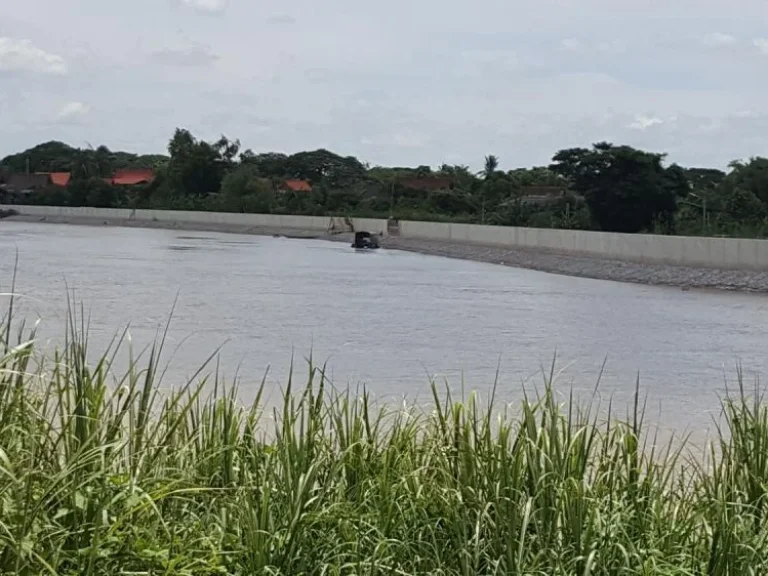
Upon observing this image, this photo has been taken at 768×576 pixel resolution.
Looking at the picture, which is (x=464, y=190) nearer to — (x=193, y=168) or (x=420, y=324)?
(x=193, y=168)

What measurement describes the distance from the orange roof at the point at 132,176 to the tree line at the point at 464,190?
1.93m

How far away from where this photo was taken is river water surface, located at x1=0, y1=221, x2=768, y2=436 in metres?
19.6

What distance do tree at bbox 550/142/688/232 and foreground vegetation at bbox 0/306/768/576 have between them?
67.9 meters


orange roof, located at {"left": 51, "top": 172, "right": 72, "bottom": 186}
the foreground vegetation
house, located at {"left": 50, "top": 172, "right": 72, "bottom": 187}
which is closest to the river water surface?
the foreground vegetation

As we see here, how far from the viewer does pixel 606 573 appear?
18.6 feet

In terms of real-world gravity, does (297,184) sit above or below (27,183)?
above

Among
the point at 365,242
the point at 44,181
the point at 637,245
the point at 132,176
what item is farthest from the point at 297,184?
the point at 637,245

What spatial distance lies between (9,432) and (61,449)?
1.18 feet

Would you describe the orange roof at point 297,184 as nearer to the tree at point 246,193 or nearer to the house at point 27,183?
the tree at point 246,193

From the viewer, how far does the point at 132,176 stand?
7219 inches

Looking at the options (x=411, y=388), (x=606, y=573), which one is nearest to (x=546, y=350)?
Answer: (x=411, y=388)

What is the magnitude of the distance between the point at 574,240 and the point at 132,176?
13223 cm

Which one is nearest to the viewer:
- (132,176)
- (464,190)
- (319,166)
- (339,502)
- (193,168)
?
(339,502)

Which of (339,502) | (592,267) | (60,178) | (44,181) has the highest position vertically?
(60,178)
